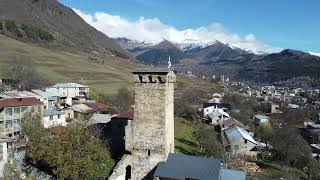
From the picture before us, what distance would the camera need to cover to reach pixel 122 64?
163 m

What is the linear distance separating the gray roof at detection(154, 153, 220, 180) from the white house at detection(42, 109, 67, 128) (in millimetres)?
25486

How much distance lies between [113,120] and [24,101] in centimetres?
1165

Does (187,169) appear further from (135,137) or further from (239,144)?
(239,144)

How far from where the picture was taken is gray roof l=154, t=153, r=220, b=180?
30578 millimetres

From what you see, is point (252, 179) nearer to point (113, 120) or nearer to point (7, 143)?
point (113, 120)

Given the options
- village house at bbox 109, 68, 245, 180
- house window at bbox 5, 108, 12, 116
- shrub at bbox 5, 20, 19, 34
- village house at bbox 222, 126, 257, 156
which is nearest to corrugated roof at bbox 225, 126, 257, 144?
village house at bbox 222, 126, 257, 156

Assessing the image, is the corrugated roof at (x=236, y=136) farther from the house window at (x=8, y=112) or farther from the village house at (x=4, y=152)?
the village house at (x=4, y=152)

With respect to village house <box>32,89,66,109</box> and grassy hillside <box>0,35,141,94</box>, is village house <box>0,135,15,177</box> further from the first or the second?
grassy hillside <box>0,35,141,94</box>

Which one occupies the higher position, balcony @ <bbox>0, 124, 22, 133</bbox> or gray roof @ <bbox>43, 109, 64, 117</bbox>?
gray roof @ <bbox>43, 109, 64, 117</bbox>

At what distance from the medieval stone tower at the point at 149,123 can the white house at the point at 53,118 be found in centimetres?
2319

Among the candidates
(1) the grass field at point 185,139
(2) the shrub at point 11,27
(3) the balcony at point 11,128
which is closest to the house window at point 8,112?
(3) the balcony at point 11,128

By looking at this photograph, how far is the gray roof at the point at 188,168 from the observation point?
30578 mm

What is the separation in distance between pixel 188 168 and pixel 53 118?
28798 mm

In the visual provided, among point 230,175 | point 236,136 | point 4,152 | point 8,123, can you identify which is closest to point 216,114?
point 236,136
